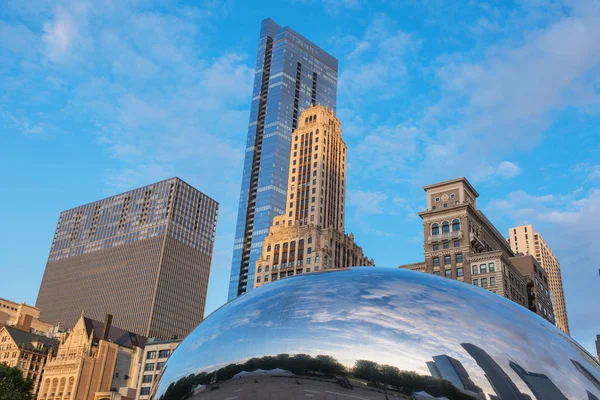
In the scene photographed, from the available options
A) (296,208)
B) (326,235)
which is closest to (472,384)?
(326,235)

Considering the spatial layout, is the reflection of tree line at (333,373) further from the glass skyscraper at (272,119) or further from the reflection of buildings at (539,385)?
the glass skyscraper at (272,119)

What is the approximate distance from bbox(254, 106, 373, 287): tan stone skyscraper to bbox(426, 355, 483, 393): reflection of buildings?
Answer: 3438 inches

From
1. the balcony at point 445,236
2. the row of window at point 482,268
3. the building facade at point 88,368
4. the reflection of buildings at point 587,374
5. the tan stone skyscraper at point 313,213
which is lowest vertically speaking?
the reflection of buildings at point 587,374

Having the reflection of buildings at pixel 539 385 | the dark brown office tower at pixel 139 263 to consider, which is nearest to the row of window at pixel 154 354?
the dark brown office tower at pixel 139 263

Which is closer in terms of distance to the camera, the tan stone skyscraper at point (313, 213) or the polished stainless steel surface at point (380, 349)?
the polished stainless steel surface at point (380, 349)

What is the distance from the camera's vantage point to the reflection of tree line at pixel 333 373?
4184mm

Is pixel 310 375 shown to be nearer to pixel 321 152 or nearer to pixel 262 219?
pixel 321 152

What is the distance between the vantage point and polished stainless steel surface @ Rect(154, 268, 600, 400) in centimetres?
424

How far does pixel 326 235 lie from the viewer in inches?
3762

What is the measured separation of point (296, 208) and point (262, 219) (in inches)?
1802

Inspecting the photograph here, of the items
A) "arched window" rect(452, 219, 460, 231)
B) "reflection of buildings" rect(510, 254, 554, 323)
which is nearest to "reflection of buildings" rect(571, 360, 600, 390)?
"arched window" rect(452, 219, 460, 231)

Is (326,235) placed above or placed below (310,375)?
above

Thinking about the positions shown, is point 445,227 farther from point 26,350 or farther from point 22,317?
point 22,317

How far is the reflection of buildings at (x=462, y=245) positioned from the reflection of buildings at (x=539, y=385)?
226 feet
